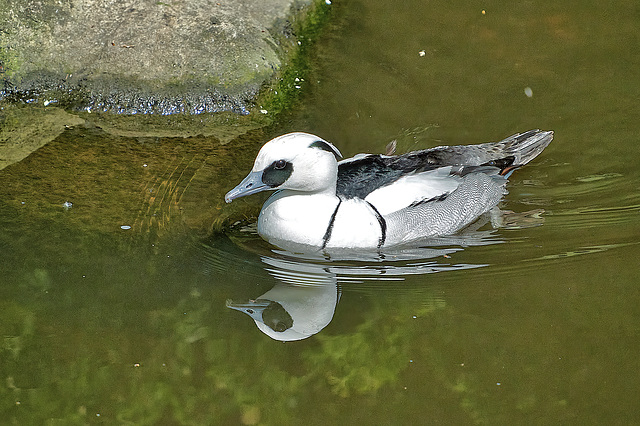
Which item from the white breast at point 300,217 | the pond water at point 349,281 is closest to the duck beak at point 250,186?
the white breast at point 300,217

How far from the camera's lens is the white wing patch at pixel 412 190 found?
16.3 ft

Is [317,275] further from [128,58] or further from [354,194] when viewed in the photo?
[128,58]

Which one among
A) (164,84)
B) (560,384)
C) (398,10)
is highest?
(398,10)

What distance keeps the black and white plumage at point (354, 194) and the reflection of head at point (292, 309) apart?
1.12 ft

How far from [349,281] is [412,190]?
2.49 ft

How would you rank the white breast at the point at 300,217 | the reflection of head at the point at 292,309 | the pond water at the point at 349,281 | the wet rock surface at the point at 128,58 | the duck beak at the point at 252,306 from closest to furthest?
the pond water at the point at 349,281 → the reflection of head at the point at 292,309 → the duck beak at the point at 252,306 → the white breast at the point at 300,217 → the wet rock surface at the point at 128,58

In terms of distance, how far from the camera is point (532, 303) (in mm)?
4652

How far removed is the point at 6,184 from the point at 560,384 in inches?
160

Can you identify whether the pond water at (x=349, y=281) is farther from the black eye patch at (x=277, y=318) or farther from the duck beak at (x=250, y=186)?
the duck beak at (x=250, y=186)

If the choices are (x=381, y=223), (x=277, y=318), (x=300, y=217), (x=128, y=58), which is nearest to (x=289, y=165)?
(x=300, y=217)

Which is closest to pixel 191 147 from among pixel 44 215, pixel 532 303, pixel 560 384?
pixel 44 215

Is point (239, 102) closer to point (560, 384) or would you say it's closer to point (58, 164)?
point (58, 164)

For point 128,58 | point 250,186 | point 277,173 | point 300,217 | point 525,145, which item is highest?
point 525,145

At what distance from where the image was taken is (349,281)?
192 inches
